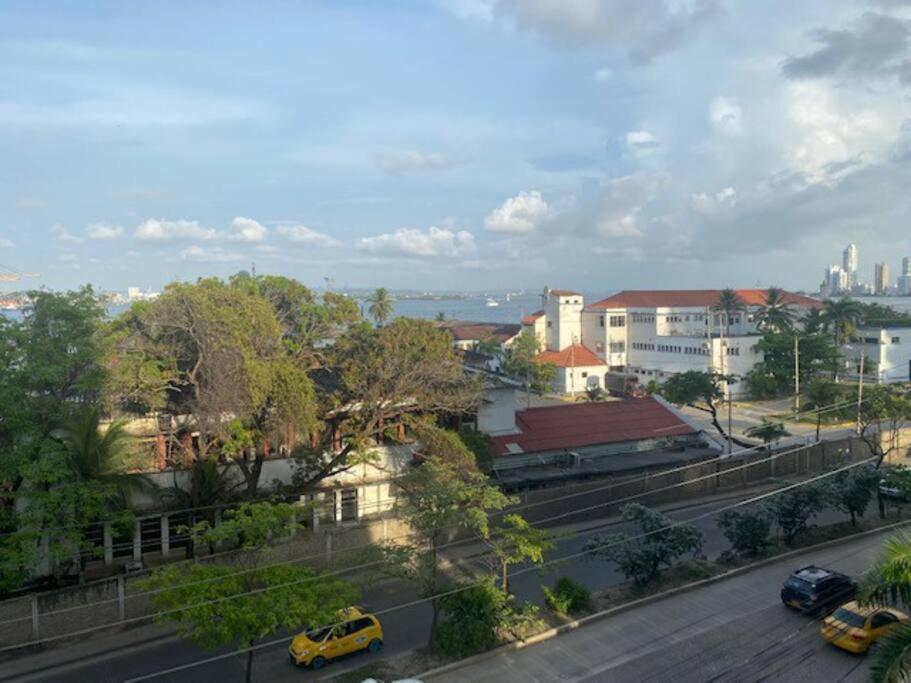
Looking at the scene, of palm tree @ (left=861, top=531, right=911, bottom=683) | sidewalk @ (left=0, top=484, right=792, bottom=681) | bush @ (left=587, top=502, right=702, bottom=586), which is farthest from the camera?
bush @ (left=587, top=502, right=702, bottom=586)

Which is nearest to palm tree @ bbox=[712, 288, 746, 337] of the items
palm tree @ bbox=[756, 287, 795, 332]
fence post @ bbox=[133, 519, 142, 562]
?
palm tree @ bbox=[756, 287, 795, 332]

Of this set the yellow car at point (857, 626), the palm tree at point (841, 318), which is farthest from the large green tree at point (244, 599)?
the palm tree at point (841, 318)

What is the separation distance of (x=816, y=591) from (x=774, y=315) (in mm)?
50429

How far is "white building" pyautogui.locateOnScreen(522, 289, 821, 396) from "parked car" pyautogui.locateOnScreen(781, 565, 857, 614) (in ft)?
130

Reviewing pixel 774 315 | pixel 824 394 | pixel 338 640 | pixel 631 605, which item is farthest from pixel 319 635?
pixel 774 315

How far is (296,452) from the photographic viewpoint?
899 inches

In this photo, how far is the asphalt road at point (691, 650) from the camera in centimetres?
1434

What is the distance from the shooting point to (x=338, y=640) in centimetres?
1513

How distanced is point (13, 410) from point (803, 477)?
29.7m

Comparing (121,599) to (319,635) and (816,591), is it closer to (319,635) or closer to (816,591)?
(319,635)

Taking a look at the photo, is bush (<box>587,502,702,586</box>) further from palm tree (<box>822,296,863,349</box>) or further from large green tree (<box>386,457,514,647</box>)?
palm tree (<box>822,296,863,349</box>)

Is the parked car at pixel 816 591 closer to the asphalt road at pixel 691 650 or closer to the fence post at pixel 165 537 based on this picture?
the asphalt road at pixel 691 650

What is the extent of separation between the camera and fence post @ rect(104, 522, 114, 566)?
1936 cm

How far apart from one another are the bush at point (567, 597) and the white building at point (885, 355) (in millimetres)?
49035
